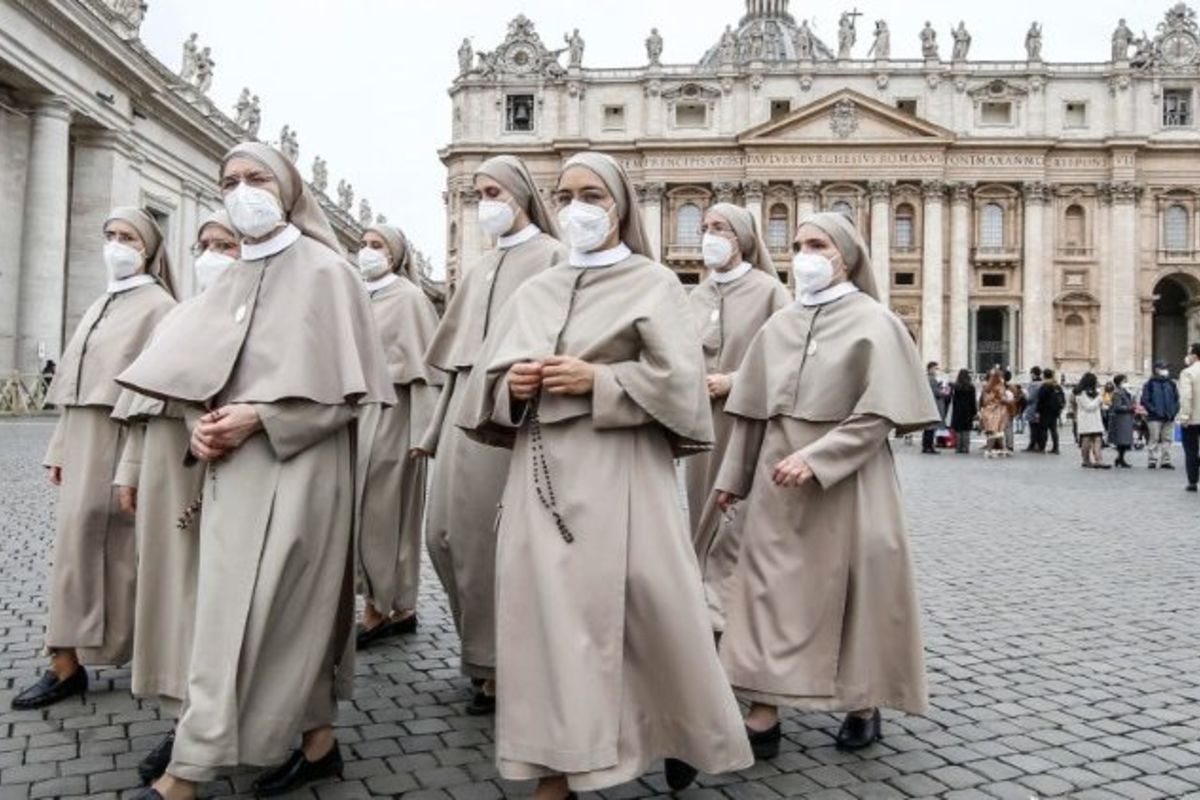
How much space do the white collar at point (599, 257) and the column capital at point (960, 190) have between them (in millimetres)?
53469

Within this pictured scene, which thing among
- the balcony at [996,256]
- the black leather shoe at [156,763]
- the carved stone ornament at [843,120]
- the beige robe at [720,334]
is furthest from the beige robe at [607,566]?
the balcony at [996,256]

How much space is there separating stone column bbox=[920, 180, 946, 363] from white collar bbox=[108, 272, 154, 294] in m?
51.1

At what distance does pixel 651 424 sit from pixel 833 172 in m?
52.3

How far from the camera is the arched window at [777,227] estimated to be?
5362 centimetres

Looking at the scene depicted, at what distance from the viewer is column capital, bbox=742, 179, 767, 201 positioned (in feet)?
174

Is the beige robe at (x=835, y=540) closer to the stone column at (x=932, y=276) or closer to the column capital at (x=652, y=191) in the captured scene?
the column capital at (x=652, y=191)

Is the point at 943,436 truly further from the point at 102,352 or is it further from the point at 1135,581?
the point at 102,352

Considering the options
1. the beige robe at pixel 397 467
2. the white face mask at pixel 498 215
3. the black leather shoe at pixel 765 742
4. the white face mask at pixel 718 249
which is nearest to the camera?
the black leather shoe at pixel 765 742

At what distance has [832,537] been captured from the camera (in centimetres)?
402

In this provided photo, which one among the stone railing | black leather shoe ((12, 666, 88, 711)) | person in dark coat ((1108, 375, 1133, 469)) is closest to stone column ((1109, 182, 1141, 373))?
person in dark coat ((1108, 375, 1133, 469))

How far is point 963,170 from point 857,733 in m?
53.7

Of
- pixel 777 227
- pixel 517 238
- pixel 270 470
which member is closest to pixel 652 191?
pixel 777 227

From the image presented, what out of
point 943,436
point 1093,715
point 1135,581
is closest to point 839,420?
point 1093,715

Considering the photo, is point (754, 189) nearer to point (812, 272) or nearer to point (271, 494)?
point (812, 272)
